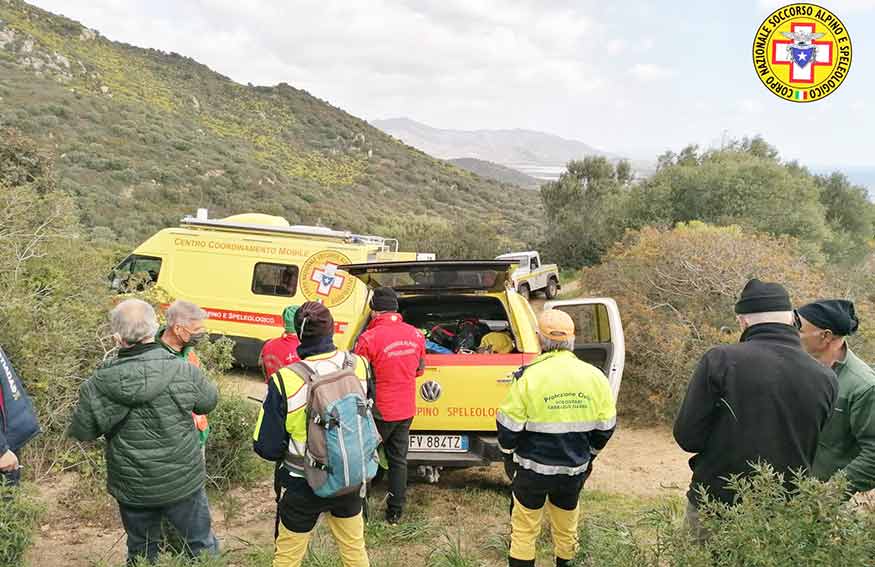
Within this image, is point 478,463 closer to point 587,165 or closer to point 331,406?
point 331,406

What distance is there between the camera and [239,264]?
9656 mm

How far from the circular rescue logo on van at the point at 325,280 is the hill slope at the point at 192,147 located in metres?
11.3

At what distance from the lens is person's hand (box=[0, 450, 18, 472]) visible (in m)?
2.92

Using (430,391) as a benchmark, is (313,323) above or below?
above

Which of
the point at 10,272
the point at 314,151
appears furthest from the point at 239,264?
the point at 314,151

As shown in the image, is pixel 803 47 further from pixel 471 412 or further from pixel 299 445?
pixel 299 445

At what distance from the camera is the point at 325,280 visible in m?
9.52

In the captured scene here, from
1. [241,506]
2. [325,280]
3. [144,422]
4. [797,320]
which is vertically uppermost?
[797,320]

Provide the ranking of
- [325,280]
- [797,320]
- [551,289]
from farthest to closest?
[551,289] → [325,280] → [797,320]

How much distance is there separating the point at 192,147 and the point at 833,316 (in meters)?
33.8

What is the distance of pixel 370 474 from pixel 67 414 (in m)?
3.07

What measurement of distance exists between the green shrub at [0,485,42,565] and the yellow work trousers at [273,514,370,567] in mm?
1069

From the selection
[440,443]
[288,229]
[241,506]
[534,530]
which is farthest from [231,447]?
[288,229]

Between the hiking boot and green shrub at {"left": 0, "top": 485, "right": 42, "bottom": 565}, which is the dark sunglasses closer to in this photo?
the hiking boot
